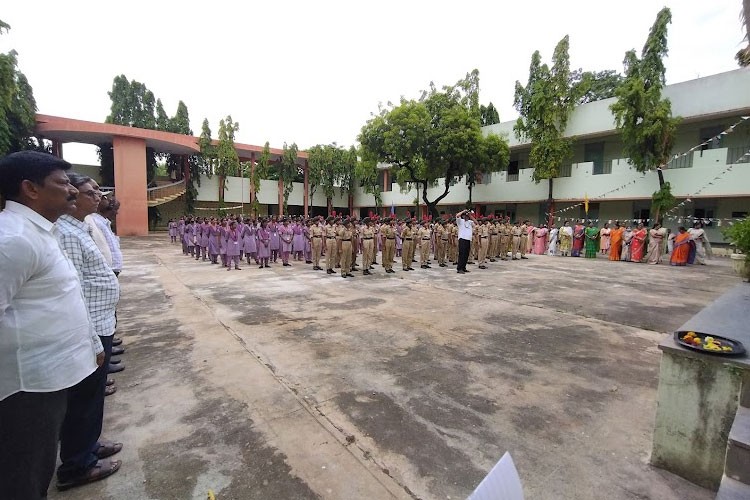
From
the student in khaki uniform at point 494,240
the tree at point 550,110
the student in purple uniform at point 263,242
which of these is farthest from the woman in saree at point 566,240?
the student in purple uniform at point 263,242

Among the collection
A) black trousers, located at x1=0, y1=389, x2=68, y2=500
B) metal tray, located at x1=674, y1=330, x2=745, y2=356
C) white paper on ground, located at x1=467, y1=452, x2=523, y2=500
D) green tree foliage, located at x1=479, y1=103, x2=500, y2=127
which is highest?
green tree foliage, located at x1=479, y1=103, x2=500, y2=127

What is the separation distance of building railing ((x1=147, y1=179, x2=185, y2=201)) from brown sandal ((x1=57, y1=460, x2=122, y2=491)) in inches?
936

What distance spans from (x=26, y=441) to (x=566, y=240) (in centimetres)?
1807

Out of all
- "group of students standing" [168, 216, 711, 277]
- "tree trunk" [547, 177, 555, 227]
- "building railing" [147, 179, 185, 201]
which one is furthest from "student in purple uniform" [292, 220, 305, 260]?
"building railing" [147, 179, 185, 201]

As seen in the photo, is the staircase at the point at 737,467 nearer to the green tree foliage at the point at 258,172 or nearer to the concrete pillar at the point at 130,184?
the concrete pillar at the point at 130,184

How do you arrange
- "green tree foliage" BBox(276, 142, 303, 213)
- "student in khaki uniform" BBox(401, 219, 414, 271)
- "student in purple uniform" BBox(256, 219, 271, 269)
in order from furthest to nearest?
"green tree foliage" BBox(276, 142, 303, 213), "student in purple uniform" BBox(256, 219, 271, 269), "student in khaki uniform" BBox(401, 219, 414, 271)

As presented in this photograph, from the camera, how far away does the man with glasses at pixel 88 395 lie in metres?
2.14

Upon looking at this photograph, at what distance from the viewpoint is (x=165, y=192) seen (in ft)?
77.5

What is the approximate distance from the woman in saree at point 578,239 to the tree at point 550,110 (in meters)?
3.73

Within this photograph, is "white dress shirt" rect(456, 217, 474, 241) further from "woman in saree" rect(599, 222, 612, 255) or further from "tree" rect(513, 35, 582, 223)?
"tree" rect(513, 35, 582, 223)

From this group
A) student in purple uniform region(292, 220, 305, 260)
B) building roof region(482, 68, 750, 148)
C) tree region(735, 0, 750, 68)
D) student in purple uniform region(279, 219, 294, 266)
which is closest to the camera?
tree region(735, 0, 750, 68)

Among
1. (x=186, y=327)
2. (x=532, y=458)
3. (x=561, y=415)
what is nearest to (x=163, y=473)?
(x=532, y=458)

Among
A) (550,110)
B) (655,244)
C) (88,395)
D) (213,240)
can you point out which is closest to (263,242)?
(213,240)

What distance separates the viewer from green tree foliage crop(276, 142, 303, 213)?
2620cm
